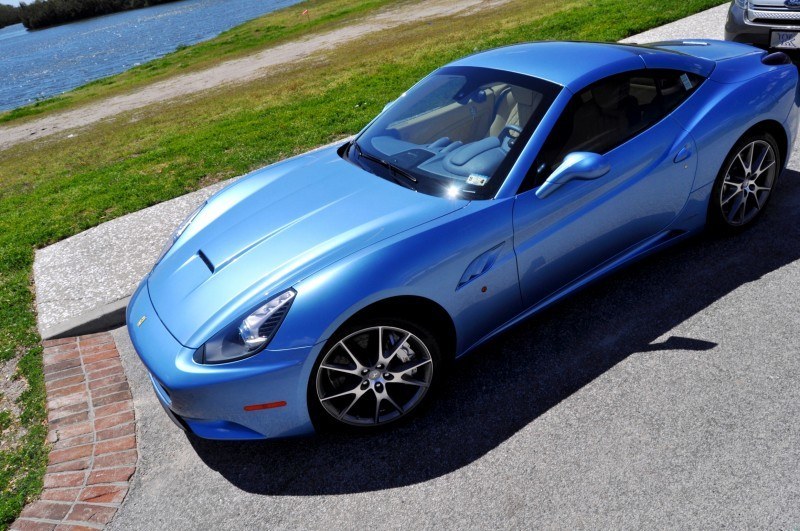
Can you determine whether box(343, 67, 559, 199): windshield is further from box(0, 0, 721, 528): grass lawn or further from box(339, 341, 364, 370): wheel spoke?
box(0, 0, 721, 528): grass lawn

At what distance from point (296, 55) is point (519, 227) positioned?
1853 centimetres

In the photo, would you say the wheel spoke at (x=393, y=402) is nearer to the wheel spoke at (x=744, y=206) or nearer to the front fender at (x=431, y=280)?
the front fender at (x=431, y=280)

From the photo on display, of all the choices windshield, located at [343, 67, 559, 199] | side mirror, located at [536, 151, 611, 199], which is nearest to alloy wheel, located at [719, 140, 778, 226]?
side mirror, located at [536, 151, 611, 199]

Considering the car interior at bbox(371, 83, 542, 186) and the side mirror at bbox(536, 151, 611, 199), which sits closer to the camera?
the side mirror at bbox(536, 151, 611, 199)

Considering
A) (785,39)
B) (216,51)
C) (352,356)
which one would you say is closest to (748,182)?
(352,356)

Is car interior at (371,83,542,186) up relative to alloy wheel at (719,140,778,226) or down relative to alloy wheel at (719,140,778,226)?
up

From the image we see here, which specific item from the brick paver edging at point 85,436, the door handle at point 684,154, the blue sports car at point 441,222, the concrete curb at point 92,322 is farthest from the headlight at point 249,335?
the door handle at point 684,154

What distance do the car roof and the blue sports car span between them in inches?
0.7

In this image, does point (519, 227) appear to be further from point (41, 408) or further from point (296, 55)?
point (296, 55)

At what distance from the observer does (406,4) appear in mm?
28156

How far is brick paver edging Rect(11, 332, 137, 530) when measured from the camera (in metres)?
3.30

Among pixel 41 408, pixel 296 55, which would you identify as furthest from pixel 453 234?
pixel 296 55

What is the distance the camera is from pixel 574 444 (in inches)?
124

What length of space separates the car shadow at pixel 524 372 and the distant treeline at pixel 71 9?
9076cm
